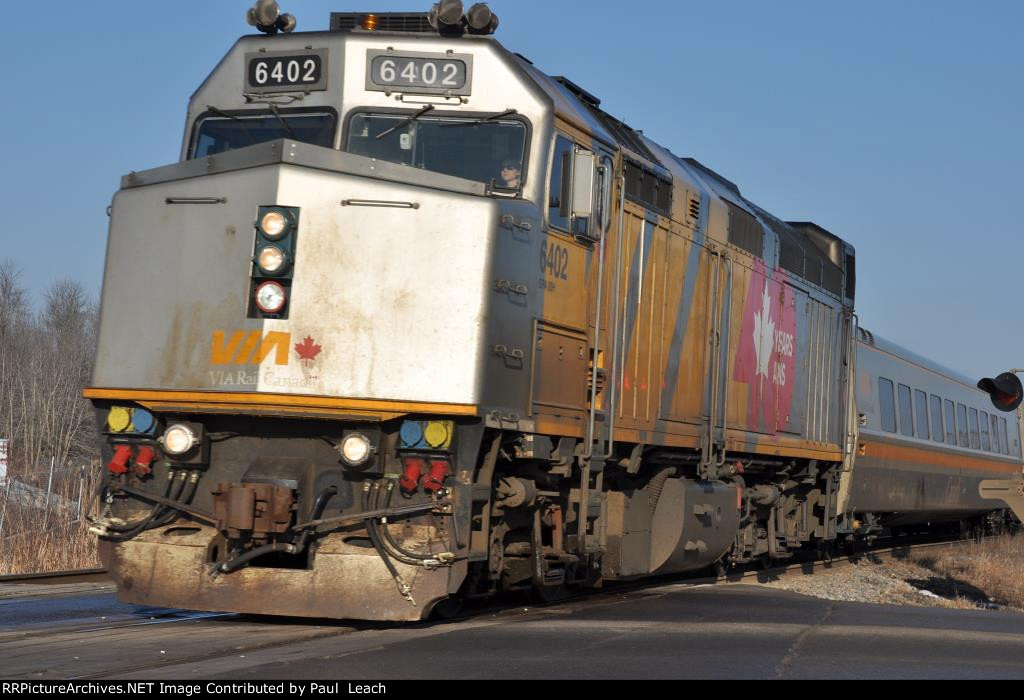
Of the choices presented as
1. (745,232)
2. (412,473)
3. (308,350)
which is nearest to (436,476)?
(412,473)

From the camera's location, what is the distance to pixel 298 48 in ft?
30.0

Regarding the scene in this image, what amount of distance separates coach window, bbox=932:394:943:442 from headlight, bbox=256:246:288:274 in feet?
59.8

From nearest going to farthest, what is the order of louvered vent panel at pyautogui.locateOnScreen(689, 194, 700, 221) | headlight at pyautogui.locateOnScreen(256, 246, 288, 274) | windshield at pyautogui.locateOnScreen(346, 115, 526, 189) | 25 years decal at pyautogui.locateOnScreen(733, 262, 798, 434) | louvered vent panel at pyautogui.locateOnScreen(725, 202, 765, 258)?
1. headlight at pyautogui.locateOnScreen(256, 246, 288, 274)
2. windshield at pyautogui.locateOnScreen(346, 115, 526, 189)
3. louvered vent panel at pyautogui.locateOnScreen(689, 194, 700, 221)
4. louvered vent panel at pyautogui.locateOnScreen(725, 202, 765, 258)
5. 25 years decal at pyautogui.locateOnScreen(733, 262, 798, 434)

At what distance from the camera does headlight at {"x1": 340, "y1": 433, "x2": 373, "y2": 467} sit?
7.93m

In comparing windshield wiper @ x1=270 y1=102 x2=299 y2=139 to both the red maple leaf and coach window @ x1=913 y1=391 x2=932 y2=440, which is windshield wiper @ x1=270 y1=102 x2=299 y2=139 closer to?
the red maple leaf

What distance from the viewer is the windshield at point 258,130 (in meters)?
8.91

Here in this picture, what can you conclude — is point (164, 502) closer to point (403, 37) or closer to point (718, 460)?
point (403, 37)

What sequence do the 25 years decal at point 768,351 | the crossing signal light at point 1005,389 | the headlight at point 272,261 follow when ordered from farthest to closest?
the crossing signal light at point 1005,389, the 25 years decal at point 768,351, the headlight at point 272,261

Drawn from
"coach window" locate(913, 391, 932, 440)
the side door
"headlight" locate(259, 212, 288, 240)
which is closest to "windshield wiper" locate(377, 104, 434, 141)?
the side door

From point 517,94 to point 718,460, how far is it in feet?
16.4

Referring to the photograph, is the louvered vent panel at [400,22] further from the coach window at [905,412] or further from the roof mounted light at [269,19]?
the coach window at [905,412]

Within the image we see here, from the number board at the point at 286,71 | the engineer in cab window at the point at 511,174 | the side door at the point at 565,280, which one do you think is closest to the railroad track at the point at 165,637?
the side door at the point at 565,280

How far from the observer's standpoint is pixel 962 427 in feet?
84.8

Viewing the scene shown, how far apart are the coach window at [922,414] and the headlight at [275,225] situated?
17.0 meters
